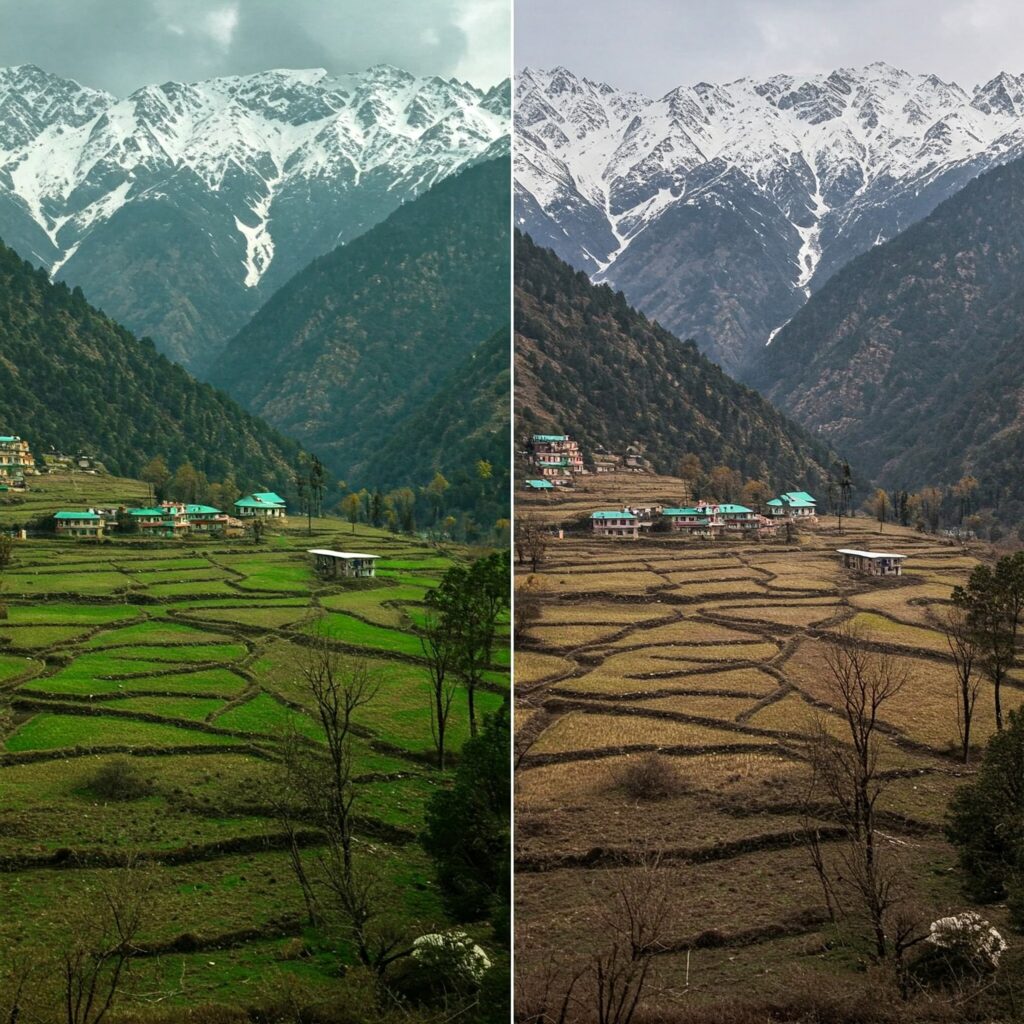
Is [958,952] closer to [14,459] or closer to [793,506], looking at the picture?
[793,506]

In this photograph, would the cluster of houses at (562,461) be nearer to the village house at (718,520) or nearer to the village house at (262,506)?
the village house at (718,520)

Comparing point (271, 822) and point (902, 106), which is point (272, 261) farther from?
point (271, 822)

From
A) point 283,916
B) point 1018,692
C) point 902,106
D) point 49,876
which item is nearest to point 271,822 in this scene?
point 283,916

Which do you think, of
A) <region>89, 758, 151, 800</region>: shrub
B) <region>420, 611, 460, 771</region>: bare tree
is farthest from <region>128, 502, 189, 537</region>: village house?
<region>420, 611, 460, 771</region>: bare tree

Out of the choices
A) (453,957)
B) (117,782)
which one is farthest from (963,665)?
(117,782)

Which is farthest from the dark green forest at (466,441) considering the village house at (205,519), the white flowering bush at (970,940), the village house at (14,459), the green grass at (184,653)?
the white flowering bush at (970,940)

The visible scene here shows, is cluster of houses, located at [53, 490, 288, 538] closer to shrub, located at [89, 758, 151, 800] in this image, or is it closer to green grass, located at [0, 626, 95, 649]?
green grass, located at [0, 626, 95, 649]
